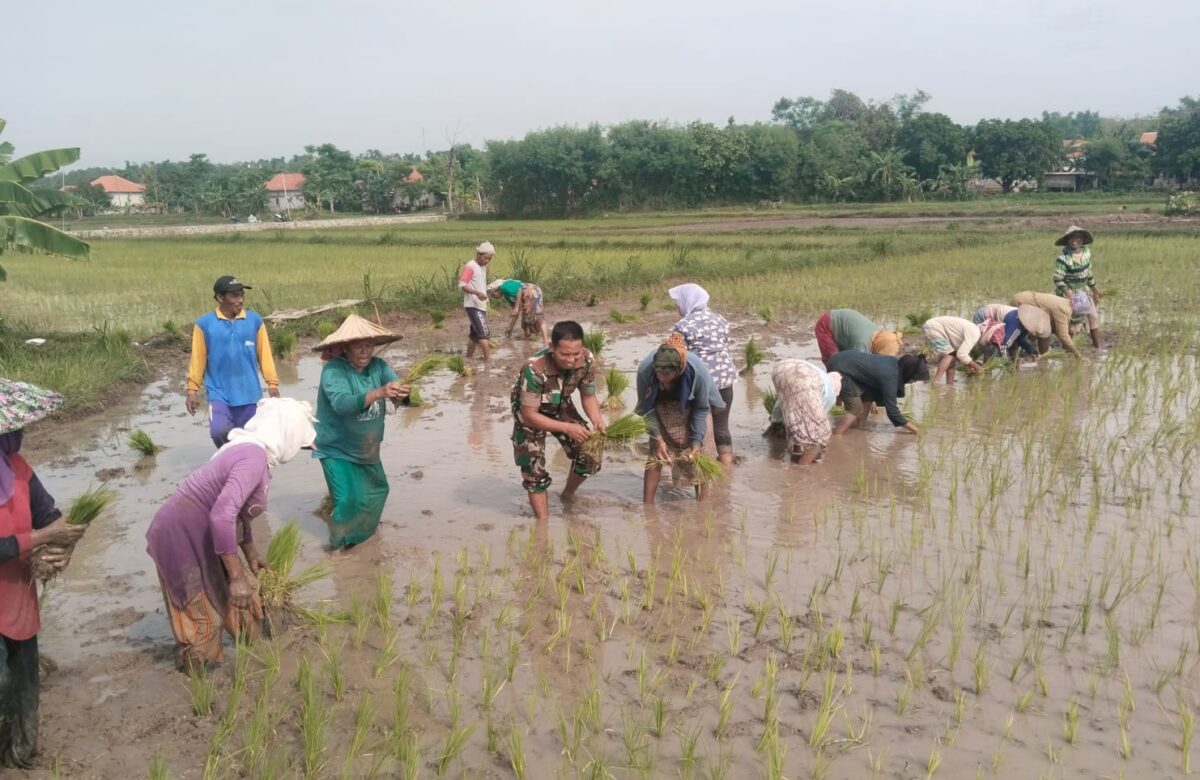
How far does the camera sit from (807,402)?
19.5 ft

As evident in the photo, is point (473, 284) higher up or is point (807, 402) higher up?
point (473, 284)

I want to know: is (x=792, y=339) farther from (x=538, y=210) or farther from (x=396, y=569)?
(x=538, y=210)

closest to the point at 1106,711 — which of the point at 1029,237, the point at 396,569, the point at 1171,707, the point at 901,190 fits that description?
the point at 1171,707

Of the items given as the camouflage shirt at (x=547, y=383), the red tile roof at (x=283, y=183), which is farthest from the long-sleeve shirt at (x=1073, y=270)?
the red tile roof at (x=283, y=183)

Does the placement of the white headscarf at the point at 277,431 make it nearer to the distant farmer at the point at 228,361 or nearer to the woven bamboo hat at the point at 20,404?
the woven bamboo hat at the point at 20,404

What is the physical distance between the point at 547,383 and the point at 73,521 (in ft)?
7.39

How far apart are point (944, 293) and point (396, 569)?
11.4 metres

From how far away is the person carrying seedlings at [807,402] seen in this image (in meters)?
5.94

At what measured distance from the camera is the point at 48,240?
886 cm

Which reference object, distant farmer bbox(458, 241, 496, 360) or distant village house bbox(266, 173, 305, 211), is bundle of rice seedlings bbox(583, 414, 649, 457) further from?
distant village house bbox(266, 173, 305, 211)

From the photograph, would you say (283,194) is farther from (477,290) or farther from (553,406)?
(553,406)

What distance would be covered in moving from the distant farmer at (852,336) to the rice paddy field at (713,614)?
68 centimetres

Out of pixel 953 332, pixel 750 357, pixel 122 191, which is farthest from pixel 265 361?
pixel 122 191

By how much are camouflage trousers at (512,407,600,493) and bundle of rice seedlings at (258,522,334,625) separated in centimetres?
Result: 137
